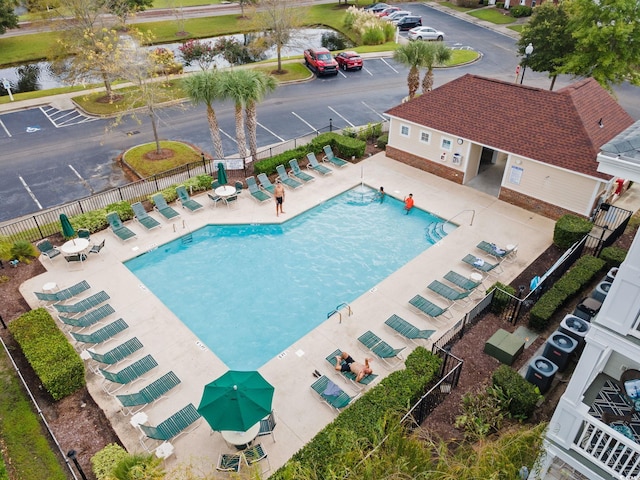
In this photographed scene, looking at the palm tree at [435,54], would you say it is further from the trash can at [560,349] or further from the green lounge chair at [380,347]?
the trash can at [560,349]

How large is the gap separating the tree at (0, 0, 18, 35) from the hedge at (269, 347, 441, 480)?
52402 mm

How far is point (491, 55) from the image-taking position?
148 feet

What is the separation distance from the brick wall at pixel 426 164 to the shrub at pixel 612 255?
8618 mm

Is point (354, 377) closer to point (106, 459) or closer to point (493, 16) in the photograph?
point (106, 459)

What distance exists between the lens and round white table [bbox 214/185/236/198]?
23141 millimetres

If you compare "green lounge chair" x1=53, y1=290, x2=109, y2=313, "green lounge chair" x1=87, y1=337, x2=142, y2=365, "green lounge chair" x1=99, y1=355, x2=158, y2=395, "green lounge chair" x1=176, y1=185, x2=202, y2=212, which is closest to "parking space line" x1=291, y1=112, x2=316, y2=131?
"green lounge chair" x1=176, y1=185, x2=202, y2=212

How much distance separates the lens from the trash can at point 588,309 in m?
14.9

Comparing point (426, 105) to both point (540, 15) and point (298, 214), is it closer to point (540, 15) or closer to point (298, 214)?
point (298, 214)

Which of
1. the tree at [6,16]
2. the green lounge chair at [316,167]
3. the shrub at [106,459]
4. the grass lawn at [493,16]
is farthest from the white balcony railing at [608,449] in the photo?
the tree at [6,16]

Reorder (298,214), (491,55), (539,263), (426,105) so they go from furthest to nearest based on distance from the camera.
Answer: (491,55) < (426,105) < (298,214) < (539,263)

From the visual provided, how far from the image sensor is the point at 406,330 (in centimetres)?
1588

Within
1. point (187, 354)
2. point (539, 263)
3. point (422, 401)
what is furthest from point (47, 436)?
point (539, 263)

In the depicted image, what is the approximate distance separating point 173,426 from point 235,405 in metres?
2.43

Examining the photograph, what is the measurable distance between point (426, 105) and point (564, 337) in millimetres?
15705
